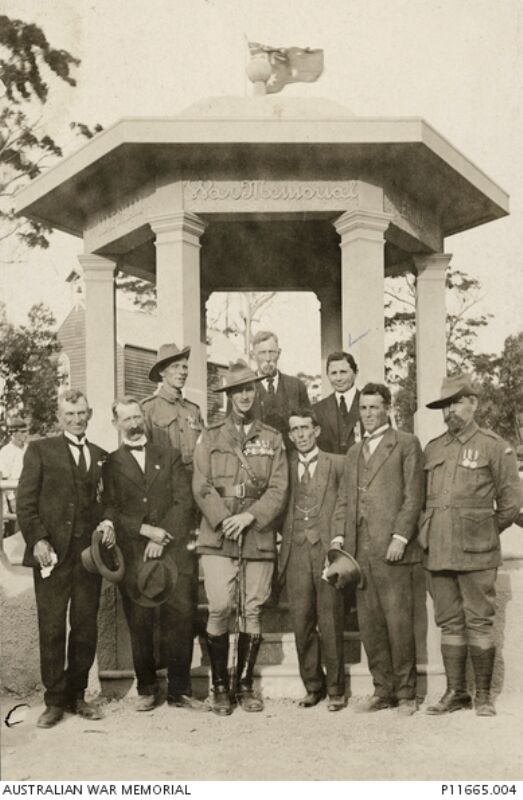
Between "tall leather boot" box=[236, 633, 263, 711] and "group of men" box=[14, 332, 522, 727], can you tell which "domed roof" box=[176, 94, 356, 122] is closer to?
"group of men" box=[14, 332, 522, 727]

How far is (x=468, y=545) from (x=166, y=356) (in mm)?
2483

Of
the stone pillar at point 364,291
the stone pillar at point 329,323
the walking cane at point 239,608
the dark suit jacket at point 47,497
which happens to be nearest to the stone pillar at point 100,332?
the stone pillar at point 364,291

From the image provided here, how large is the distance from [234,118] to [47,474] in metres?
2.99

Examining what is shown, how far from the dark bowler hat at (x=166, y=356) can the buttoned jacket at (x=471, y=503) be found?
1.99 m

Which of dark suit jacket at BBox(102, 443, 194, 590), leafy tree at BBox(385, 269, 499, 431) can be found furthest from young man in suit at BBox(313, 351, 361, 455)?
leafy tree at BBox(385, 269, 499, 431)

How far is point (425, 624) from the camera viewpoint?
594 centimetres

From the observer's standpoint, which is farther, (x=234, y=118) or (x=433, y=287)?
(x=433, y=287)

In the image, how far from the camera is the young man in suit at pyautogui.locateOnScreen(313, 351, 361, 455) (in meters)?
6.39

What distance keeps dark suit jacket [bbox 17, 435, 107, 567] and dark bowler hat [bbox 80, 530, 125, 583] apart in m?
0.12

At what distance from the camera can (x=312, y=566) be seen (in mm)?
5500

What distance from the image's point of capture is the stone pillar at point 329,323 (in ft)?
33.3

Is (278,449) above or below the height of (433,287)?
below

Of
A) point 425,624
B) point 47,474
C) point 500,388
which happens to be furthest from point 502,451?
point 500,388
